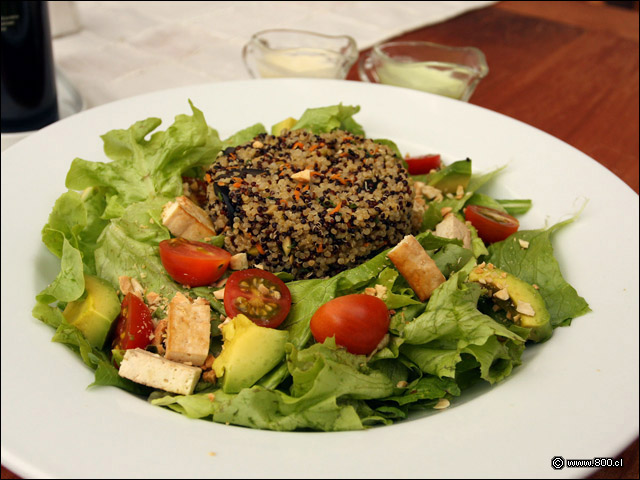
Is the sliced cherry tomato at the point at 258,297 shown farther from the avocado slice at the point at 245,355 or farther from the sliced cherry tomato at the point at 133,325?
the sliced cherry tomato at the point at 133,325

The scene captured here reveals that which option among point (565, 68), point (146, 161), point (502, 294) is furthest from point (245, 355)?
point (565, 68)

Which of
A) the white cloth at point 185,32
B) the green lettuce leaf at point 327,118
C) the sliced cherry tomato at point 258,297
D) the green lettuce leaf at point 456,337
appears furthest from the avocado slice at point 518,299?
the white cloth at point 185,32

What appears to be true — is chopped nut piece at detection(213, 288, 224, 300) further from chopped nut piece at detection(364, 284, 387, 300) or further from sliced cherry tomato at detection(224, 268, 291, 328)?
chopped nut piece at detection(364, 284, 387, 300)

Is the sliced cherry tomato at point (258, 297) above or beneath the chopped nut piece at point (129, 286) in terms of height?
above

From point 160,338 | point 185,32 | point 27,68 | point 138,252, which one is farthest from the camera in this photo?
point 185,32

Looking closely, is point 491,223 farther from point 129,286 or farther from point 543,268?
point 129,286

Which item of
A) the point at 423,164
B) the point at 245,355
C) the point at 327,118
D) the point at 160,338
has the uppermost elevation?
the point at 327,118

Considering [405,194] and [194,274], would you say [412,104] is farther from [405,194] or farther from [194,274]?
[194,274]

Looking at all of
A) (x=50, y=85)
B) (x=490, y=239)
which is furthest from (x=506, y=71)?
(x=50, y=85)
